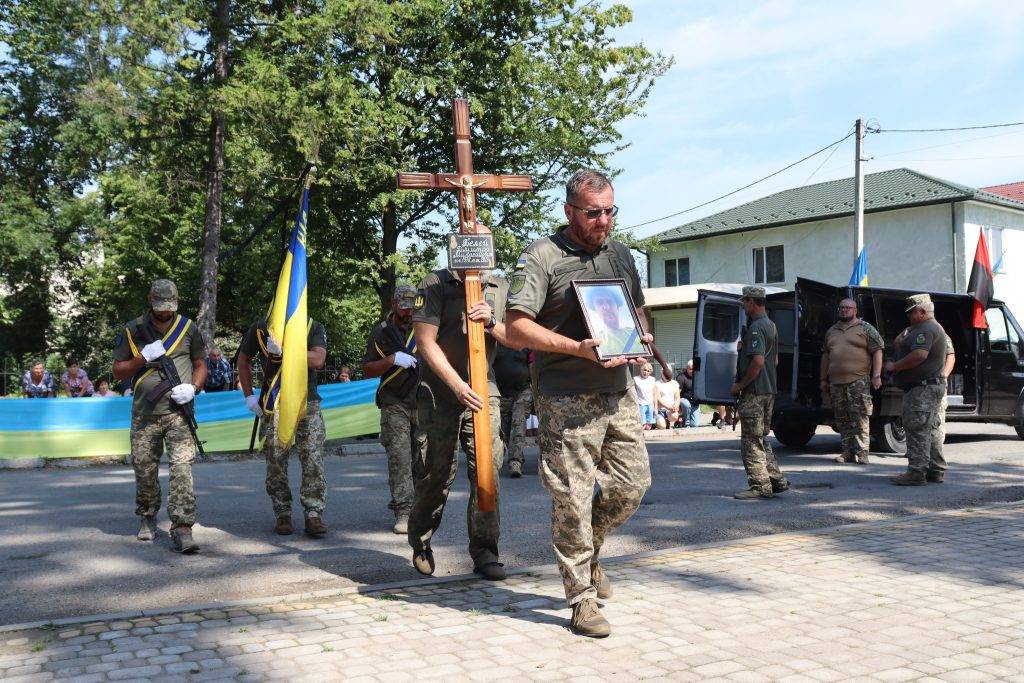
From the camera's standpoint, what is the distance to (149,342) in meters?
6.91

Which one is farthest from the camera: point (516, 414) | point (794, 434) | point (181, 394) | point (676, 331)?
point (676, 331)

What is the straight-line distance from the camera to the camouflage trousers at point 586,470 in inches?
Result: 181

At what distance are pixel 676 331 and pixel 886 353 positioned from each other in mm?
25825

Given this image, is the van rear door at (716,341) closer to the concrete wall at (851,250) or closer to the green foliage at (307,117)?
the green foliage at (307,117)

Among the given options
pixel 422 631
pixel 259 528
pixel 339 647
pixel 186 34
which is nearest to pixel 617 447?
pixel 422 631

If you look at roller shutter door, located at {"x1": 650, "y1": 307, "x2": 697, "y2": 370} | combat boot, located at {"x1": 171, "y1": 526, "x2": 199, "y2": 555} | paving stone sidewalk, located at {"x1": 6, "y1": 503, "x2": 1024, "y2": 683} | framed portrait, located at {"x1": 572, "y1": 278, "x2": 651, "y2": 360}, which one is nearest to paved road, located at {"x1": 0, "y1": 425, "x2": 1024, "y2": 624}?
combat boot, located at {"x1": 171, "y1": 526, "x2": 199, "y2": 555}

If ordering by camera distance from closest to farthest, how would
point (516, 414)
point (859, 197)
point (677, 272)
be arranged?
point (516, 414), point (859, 197), point (677, 272)

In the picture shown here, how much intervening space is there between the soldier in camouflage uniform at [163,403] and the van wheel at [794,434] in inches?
380

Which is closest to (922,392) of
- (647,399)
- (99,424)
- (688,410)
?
(647,399)

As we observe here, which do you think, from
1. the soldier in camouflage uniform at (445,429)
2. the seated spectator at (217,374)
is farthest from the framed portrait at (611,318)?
the seated spectator at (217,374)

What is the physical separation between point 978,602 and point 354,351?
33973mm

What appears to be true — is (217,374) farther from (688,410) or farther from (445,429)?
(445,429)

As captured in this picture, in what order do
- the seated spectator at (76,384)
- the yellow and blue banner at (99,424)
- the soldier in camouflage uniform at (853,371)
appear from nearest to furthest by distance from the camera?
the soldier in camouflage uniform at (853,371) < the yellow and blue banner at (99,424) < the seated spectator at (76,384)

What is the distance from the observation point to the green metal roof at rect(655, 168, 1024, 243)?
33656 mm
